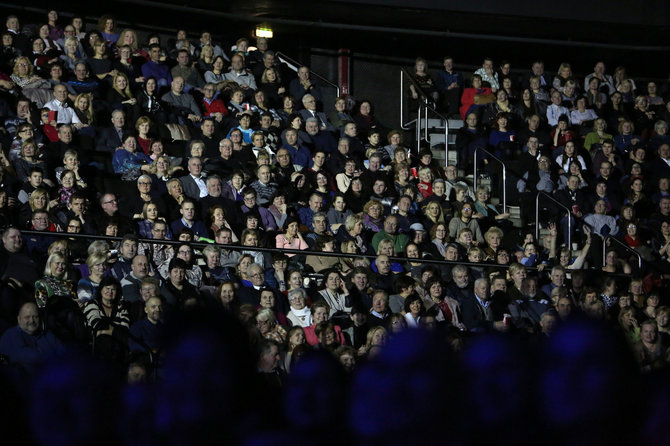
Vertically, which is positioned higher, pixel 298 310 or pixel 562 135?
pixel 562 135

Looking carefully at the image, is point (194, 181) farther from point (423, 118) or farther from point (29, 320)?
point (423, 118)

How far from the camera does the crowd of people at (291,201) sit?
7.44 meters

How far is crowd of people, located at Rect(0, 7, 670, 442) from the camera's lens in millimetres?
7441

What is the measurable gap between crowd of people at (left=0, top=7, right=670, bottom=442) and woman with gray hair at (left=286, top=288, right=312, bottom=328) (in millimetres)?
18

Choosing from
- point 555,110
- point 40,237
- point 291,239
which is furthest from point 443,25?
point 40,237

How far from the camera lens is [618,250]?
11133 millimetres

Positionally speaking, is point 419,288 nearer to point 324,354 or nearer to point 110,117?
point 110,117

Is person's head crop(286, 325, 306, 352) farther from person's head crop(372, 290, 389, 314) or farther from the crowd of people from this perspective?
person's head crop(372, 290, 389, 314)

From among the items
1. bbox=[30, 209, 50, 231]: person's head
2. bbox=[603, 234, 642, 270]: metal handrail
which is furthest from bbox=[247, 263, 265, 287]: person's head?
bbox=[603, 234, 642, 270]: metal handrail

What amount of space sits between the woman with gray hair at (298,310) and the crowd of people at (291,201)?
18 mm

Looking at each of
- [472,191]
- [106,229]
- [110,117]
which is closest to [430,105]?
[472,191]

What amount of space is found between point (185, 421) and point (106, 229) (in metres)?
7.01

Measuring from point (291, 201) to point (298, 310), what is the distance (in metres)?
2.30

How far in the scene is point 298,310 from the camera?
801cm
